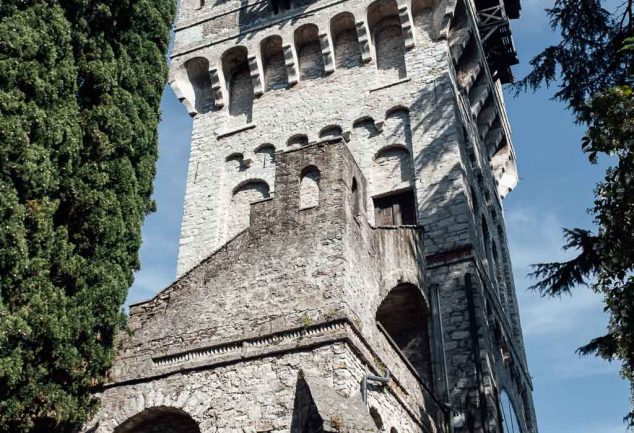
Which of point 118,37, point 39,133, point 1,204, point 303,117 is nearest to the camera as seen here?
point 1,204

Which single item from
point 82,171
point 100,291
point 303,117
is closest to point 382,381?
point 100,291

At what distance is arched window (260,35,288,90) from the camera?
23891 mm

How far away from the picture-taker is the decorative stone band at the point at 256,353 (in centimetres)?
1179

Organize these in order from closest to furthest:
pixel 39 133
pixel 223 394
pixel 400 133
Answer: pixel 39 133 < pixel 223 394 < pixel 400 133

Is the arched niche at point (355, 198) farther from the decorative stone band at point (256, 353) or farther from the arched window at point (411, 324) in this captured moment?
the arched window at point (411, 324)

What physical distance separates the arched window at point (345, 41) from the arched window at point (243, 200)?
4.18 m

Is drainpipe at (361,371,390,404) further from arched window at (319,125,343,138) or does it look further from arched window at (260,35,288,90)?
arched window at (260,35,288,90)

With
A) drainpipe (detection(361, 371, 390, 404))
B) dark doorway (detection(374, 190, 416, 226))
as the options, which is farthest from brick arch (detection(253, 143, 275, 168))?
drainpipe (detection(361, 371, 390, 404))

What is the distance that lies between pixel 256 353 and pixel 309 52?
1369cm

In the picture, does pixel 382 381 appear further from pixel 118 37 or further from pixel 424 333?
pixel 118 37

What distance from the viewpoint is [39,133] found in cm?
1113

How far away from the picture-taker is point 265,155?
22500 mm

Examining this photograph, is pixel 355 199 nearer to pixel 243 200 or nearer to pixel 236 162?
pixel 243 200

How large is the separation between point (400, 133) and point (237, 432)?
11391mm
